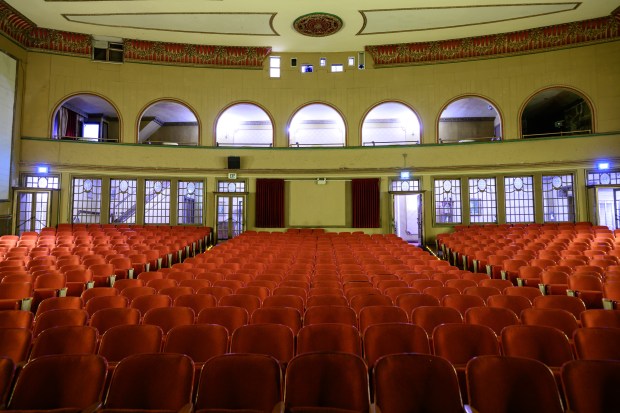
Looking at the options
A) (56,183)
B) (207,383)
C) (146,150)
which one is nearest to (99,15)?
(146,150)

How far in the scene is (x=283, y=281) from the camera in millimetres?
5395

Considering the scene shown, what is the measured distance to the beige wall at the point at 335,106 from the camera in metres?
13.1

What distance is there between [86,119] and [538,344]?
65.7 ft

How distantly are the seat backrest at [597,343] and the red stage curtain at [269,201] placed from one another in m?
12.2

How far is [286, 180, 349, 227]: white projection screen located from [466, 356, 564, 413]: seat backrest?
1229 centimetres

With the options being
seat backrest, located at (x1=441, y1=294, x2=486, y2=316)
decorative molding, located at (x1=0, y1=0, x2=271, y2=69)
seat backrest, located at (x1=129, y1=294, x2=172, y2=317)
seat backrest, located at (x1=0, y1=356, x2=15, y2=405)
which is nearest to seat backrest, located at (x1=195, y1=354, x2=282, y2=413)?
seat backrest, located at (x1=0, y1=356, x2=15, y2=405)

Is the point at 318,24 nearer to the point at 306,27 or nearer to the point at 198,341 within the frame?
the point at 306,27

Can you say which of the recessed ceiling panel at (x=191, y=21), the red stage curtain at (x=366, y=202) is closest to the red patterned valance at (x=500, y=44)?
the recessed ceiling panel at (x=191, y=21)

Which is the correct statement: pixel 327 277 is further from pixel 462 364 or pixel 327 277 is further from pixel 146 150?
pixel 146 150

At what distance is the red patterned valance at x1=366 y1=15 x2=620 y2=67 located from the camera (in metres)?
13.1

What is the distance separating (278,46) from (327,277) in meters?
12.0

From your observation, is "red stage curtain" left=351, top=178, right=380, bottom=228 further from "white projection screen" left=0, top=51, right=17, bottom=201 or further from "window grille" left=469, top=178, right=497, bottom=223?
"white projection screen" left=0, top=51, right=17, bottom=201

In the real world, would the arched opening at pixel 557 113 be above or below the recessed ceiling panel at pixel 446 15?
below

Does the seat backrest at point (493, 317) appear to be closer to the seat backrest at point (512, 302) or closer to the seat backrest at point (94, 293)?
the seat backrest at point (512, 302)
